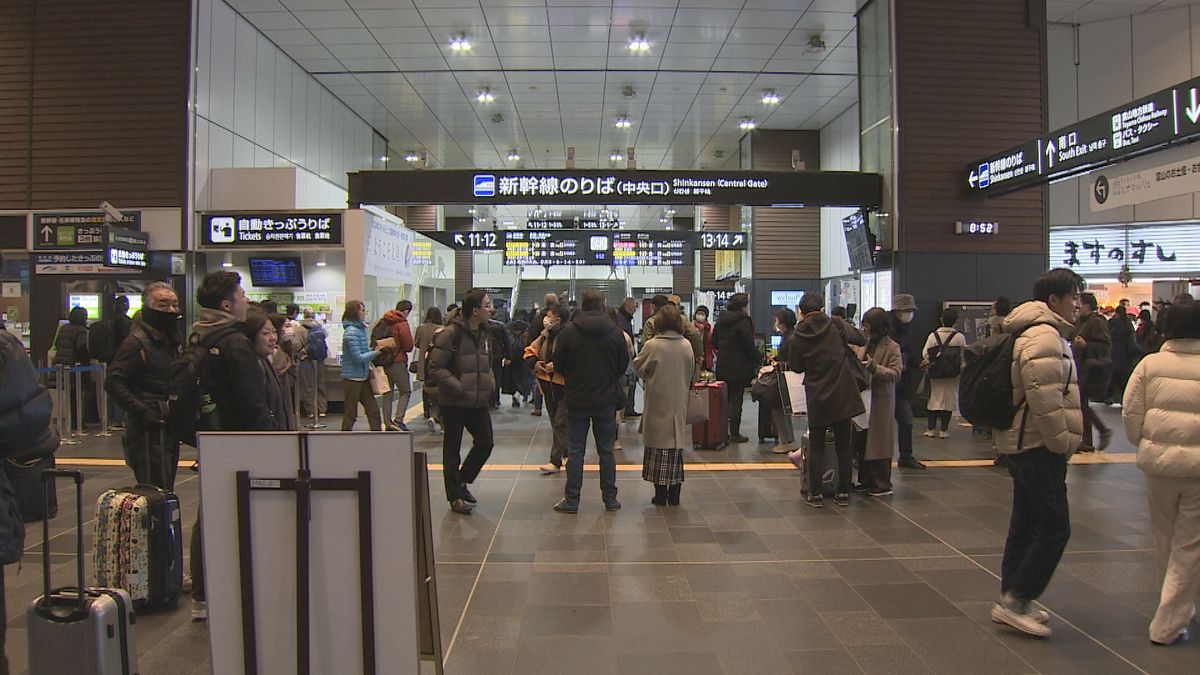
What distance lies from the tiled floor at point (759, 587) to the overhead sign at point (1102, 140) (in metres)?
3.05

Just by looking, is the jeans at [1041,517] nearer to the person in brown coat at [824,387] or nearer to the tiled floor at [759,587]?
the tiled floor at [759,587]

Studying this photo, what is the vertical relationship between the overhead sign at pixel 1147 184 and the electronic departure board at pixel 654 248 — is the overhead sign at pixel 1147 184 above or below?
below

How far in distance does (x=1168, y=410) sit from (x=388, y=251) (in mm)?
10314

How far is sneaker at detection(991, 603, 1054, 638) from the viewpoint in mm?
3248

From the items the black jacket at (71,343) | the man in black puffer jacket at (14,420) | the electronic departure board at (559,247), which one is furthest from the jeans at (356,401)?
the electronic departure board at (559,247)

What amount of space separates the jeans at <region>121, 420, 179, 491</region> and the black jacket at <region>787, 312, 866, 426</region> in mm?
4254

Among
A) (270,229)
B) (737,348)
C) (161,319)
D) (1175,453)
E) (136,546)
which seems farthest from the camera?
(270,229)

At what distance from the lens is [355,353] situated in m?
7.75

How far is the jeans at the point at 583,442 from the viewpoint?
5352 millimetres

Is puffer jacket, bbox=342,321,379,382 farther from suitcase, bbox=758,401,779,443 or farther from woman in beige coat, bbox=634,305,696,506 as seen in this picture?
suitcase, bbox=758,401,779,443

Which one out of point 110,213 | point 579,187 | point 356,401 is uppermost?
point 579,187

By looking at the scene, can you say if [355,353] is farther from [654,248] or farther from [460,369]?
[654,248]

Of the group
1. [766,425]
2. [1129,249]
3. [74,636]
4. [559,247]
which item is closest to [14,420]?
[74,636]

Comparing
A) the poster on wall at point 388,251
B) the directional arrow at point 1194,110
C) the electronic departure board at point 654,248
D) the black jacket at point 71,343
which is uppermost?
the electronic departure board at point 654,248
